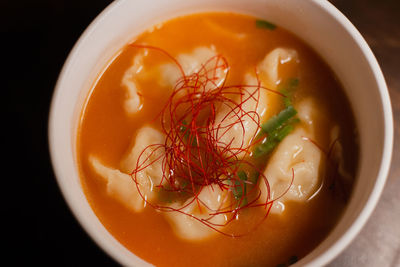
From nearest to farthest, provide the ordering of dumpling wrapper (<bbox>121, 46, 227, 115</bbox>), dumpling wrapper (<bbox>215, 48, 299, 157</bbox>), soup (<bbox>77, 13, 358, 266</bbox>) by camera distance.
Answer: soup (<bbox>77, 13, 358, 266</bbox>), dumpling wrapper (<bbox>215, 48, 299, 157</bbox>), dumpling wrapper (<bbox>121, 46, 227, 115</bbox>)

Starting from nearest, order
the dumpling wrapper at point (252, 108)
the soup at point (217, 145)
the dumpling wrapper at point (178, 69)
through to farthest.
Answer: the soup at point (217, 145), the dumpling wrapper at point (252, 108), the dumpling wrapper at point (178, 69)

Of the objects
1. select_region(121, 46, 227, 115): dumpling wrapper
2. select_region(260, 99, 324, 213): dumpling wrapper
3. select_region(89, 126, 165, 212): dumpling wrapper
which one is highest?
select_region(121, 46, 227, 115): dumpling wrapper

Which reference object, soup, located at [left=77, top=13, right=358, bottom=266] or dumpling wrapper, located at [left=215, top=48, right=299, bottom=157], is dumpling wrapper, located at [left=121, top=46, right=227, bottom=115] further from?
dumpling wrapper, located at [left=215, top=48, right=299, bottom=157]

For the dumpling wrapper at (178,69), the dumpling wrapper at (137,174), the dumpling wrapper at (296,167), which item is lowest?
the dumpling wrapper at (296,167)

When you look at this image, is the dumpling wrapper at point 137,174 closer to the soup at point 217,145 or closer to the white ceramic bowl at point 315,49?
the soup at point 217,145

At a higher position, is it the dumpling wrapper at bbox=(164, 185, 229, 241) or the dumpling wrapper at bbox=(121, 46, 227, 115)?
the dumpling wrapper at bbox=(121, 46, 227, 115)

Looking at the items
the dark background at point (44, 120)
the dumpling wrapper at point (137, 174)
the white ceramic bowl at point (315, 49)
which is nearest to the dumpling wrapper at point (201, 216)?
the dumpling wrapper at point (137, 174)

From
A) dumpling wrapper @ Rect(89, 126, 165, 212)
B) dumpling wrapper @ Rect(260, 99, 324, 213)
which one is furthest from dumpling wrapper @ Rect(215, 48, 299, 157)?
dumpling wrapper @ Rect(89, 126, 165, 212)

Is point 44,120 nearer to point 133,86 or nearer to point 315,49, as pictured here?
point 133,86
